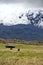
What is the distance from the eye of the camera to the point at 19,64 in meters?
31.9

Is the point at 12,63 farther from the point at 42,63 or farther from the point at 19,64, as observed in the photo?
the point at 42,63

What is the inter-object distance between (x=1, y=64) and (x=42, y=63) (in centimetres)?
561

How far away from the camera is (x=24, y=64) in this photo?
31.9 meters

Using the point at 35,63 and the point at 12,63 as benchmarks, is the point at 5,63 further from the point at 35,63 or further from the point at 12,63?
the point at 35,63

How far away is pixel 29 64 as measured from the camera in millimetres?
32156

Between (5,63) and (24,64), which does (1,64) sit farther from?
(24,64)

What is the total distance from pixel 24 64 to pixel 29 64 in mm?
724

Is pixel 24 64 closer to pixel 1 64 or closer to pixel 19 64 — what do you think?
pixel 19 64

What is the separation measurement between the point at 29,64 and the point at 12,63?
224 cm

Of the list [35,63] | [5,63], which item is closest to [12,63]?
[5,63]

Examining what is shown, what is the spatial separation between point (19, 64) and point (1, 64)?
2.35 metres

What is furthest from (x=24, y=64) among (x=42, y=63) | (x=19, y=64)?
(x=42, y=63)

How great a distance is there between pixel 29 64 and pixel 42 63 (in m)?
1.95

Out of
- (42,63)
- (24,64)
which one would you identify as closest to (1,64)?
(24,64)
